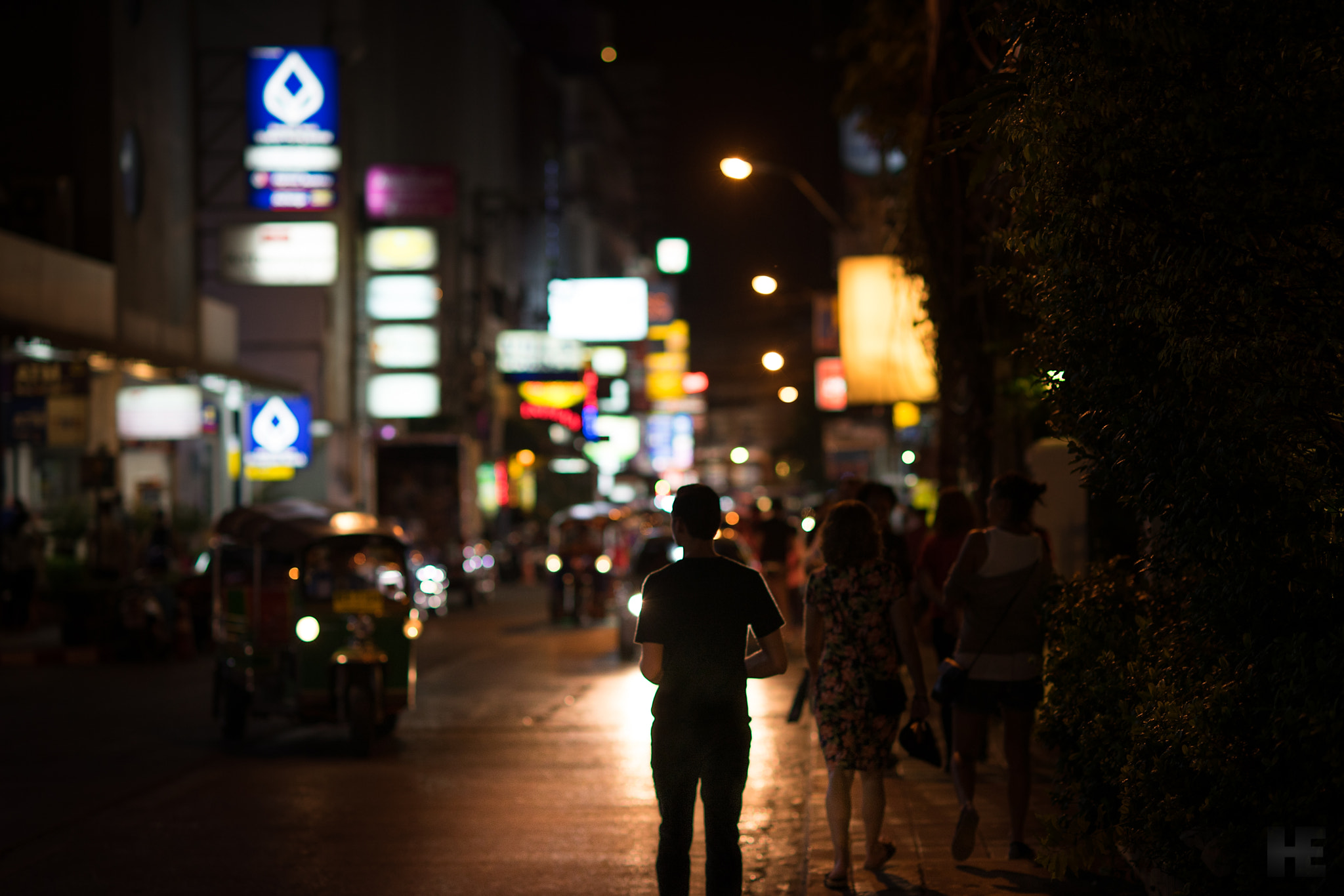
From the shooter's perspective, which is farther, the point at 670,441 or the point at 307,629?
the point at 670,441

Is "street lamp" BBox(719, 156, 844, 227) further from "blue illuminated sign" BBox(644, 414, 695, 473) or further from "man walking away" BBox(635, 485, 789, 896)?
"blue illuminated sign" BBox(644, 414, 695, 473)

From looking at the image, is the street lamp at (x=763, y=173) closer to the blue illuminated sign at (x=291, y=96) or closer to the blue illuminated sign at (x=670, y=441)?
the blue illuminated sign at (x=291, y=96)

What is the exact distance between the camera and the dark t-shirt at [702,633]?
5988mm

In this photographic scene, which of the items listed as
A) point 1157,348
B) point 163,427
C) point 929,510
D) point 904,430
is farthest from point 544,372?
point 1157,348

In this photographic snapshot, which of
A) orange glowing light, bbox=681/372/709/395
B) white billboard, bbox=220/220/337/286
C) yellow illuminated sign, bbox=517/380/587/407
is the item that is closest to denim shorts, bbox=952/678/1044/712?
white billboard, bbox=220/220/337/286

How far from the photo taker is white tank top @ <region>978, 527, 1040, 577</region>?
7930 millimetres

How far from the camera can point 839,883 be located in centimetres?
729

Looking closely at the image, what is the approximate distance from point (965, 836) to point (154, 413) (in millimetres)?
23629

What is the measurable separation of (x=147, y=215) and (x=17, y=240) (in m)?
7.32

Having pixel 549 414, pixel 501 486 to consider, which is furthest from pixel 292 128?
pixel 549 414

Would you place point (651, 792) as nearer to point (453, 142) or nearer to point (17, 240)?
point (17, 240)

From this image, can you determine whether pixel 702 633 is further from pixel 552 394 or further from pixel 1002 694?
pixel 552 394

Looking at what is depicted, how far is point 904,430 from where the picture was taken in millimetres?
37062

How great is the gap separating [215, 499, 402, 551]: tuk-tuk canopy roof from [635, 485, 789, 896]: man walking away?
7.74 metres
